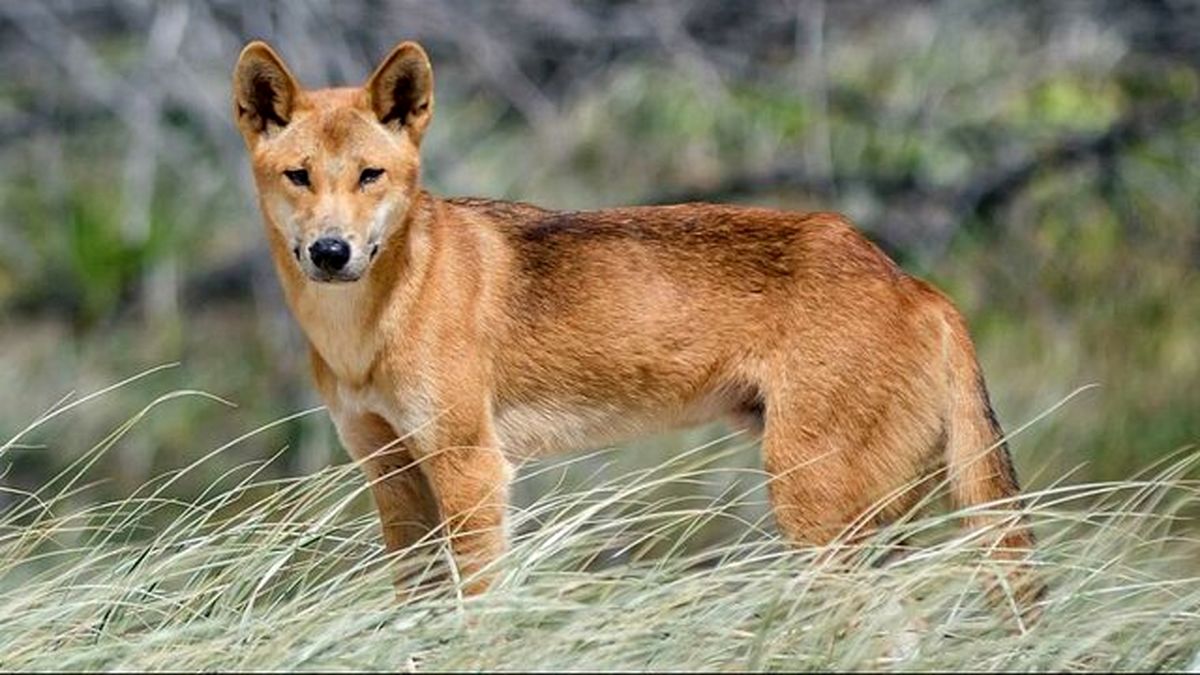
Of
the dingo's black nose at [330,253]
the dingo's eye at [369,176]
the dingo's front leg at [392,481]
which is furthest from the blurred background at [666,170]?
the dingo's black nose at [330,253]

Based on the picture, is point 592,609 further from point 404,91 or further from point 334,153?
point 404,91

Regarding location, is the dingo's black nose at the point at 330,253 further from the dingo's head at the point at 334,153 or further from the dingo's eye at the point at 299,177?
the dingo's eye at the point at 299,177

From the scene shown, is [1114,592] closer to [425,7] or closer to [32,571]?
[32,571]

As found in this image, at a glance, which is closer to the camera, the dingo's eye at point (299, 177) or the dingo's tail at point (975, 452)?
the dingo's tail at point (975, 452)

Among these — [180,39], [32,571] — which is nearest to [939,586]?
[32,571]

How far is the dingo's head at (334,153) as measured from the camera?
21.4 ft

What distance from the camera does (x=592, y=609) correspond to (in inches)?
223

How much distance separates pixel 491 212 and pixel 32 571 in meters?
3.75

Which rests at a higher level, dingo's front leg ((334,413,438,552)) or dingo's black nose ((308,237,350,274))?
dingo's black nose ((308,237,350,274))

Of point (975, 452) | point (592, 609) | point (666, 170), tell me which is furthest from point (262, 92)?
point (666, 170)

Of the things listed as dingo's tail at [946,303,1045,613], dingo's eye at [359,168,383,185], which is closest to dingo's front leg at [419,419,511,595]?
dingo's eye at [359,168,383,185]

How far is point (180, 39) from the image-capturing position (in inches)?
472

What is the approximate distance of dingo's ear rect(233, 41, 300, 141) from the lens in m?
6.76

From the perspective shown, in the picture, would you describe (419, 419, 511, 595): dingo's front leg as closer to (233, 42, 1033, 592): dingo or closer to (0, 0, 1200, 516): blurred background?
(233, 42, 1033, 592): dingo
